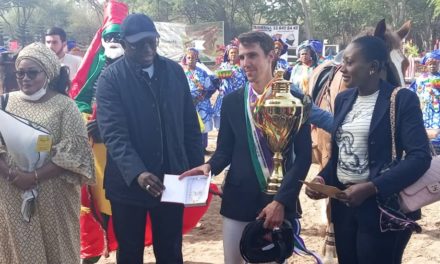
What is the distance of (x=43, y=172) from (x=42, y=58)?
64 centimetres

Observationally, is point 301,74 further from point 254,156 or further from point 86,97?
point 254,156

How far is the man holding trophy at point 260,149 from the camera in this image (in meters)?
2.47

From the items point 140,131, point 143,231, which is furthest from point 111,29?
point 143,231

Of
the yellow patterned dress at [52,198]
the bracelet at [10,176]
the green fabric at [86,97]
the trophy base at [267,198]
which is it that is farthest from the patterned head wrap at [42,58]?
the trophy base at [267,198]

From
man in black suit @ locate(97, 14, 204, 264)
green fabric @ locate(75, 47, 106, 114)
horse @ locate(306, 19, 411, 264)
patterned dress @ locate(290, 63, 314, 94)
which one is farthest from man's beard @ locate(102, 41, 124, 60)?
patterned dress @ locate(290, 63, 314, 94)

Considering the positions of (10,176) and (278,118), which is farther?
(10,176)

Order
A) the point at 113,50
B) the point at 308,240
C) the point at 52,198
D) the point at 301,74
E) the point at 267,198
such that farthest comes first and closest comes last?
the point at 301,74 < the point at 308,240 < the point at 113,50 < the point at 52,198 < the point at 267,198

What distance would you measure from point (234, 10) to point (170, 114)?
3707 centimetres

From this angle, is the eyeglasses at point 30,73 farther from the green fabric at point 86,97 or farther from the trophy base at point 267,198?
the trophy base at point 267,198

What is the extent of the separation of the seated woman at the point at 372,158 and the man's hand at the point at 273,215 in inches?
8.8

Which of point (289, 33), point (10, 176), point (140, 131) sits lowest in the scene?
point (10, 176)

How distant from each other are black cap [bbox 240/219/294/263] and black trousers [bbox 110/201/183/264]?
593mm

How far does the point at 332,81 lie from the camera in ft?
14.0

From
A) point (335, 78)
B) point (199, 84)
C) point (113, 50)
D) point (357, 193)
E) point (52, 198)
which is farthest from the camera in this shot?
point (199, 84)
